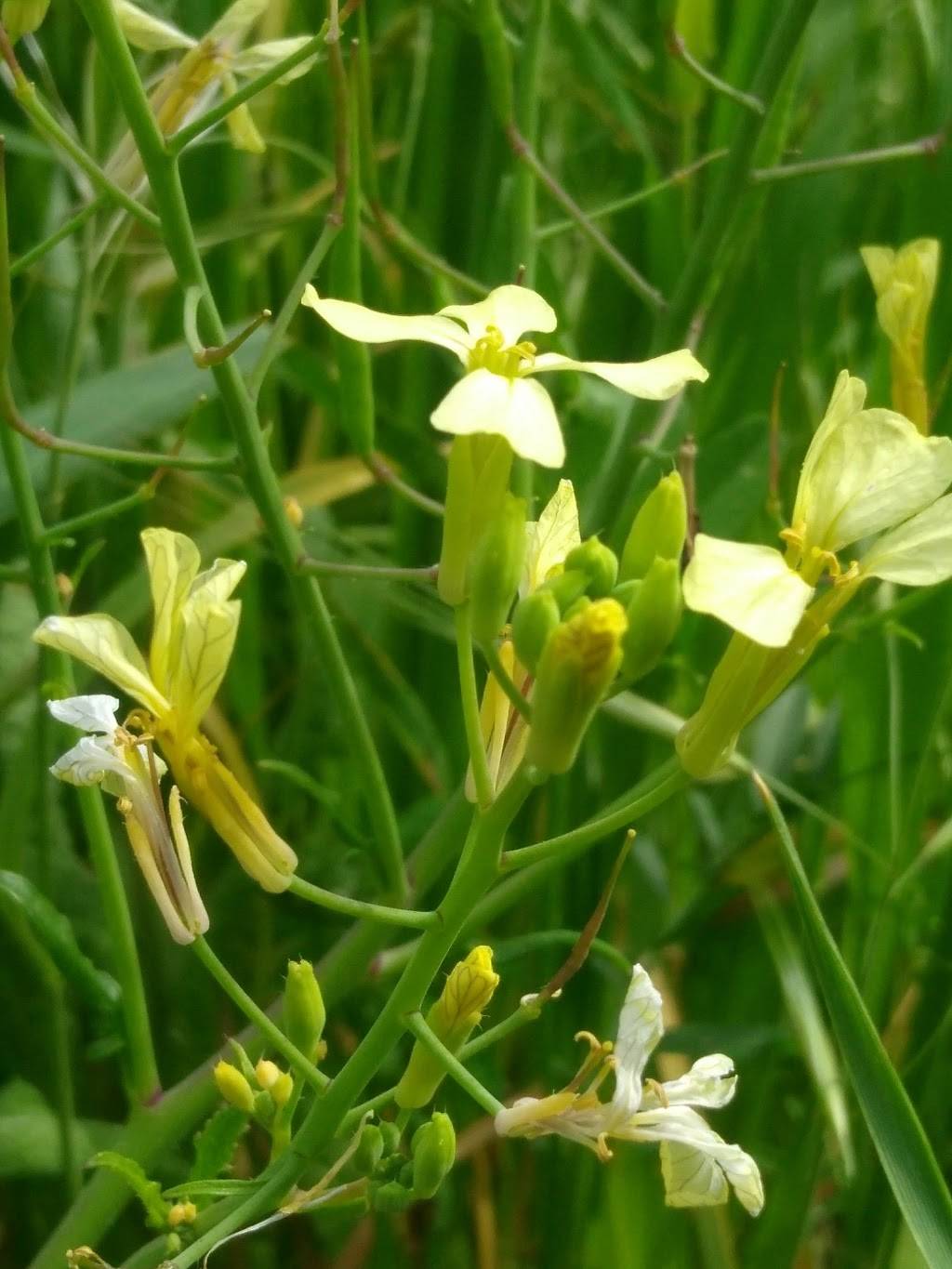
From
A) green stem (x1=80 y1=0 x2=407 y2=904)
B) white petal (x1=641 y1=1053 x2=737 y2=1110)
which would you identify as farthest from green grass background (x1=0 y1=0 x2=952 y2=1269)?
white petal (x1=641 y1=1053 x2=737 y2=1110)

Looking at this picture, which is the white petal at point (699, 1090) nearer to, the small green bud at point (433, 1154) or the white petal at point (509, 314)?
the small green bud at point (433, 1154)

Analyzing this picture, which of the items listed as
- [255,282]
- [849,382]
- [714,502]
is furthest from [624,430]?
[255,282]

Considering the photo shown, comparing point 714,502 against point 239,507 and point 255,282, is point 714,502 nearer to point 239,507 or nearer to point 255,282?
point 239,507

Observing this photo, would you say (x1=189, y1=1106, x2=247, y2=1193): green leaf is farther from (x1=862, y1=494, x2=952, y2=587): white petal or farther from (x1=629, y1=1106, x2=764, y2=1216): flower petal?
(x1=862, y1=494, x2=952, y2=587): white petal

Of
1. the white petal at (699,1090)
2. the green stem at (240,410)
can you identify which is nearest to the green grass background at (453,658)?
the green stem at (240,410)

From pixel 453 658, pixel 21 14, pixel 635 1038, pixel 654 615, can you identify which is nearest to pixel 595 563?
pixel 654 615

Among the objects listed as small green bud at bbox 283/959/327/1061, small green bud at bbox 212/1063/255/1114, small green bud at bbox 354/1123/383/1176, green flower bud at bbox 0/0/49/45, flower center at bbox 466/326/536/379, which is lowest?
small green bud at bbox 354/1123/383/1176
